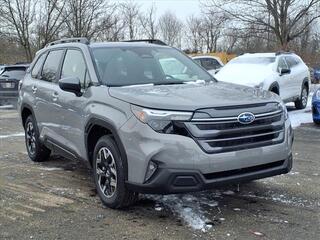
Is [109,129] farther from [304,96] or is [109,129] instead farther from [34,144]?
[304,96]

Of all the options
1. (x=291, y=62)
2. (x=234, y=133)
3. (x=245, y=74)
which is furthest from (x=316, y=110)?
(x=234, y=133)

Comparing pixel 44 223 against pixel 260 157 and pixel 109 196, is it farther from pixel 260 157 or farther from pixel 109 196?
pixel 260 157

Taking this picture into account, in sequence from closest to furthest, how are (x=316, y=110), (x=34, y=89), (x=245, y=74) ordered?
(x=34, y=89)
(x=316, y=110)
(x=245, y=74)

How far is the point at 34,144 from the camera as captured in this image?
7.68 metres

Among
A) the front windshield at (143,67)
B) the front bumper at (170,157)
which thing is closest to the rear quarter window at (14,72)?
the front windshield at (143,67)

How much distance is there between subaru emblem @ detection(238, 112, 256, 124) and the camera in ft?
15.3

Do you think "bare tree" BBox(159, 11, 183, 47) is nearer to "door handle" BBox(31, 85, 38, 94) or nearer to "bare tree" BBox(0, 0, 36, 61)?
"bare tree" BBox(0, 0, 36, 61)

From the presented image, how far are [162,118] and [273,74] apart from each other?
346 inches

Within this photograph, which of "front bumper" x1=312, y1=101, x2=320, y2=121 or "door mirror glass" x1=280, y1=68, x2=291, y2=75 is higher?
"door mirror glass" x1=280, y1=68, x2=291, y2=75

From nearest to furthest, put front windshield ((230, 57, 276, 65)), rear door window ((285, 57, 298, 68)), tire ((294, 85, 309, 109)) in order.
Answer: front windshield ((230, 57, 276, 65)), rear door window ((285, 57, 298, 68)), tire ((294, 85, 309, 109))

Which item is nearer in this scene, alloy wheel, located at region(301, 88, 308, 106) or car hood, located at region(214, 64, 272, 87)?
car hood, located at region(214, 64, 272, 87)

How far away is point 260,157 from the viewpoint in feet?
15.6

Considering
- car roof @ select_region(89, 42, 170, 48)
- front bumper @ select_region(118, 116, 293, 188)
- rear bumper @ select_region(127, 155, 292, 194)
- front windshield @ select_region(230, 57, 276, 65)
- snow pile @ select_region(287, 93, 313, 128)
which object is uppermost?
car roof @ select_region(89, 42, 170, 48)

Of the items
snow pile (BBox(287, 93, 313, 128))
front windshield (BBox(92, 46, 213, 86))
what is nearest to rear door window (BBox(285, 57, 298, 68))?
snow pile (BBox(287, 93, 313, 128))
